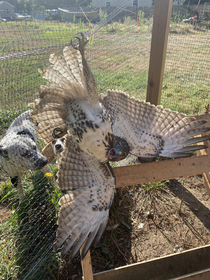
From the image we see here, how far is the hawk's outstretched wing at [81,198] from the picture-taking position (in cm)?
129

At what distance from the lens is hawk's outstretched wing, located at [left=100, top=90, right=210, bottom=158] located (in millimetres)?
1808

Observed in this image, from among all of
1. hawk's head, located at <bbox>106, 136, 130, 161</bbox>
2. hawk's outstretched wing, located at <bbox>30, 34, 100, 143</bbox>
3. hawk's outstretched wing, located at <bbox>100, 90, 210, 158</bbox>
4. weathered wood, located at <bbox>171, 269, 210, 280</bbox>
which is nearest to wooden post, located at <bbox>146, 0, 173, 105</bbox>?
hawk's outstretched wing, located at <bbox>100, 90, 210, 158</bbox>

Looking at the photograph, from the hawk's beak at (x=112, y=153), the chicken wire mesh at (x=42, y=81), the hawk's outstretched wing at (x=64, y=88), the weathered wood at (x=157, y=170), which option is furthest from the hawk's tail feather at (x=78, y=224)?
the hawk's outstretched wing at (x=64, y=88)

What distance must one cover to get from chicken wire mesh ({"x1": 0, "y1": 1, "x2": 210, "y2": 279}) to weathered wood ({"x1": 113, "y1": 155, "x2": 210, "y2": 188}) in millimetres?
850

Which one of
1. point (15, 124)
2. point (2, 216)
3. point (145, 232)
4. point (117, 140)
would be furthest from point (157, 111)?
point (2, 216)

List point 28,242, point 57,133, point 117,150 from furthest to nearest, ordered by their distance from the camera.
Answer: point 57,133
point 28,242
point 117,150

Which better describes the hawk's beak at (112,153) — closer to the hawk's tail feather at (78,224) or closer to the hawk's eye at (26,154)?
the hawk's tail feather at (78,224)

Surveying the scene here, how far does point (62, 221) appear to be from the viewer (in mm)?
1329

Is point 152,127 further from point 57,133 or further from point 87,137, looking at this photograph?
point 57,133

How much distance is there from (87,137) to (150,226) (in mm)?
1313

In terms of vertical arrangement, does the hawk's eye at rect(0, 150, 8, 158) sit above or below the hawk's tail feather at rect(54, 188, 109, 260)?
above

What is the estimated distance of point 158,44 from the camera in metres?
2.23

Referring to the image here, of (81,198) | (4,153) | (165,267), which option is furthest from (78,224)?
(4,153)

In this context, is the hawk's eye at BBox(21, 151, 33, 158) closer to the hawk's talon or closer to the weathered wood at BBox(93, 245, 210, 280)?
the hawk's talon
